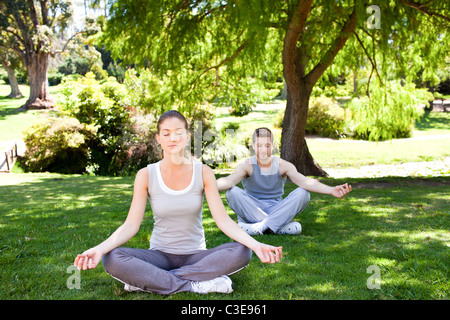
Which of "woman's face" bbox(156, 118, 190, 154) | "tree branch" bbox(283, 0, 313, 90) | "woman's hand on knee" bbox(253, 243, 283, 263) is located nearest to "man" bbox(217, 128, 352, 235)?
"woman's face" bbox(156, 118, 190, 154)

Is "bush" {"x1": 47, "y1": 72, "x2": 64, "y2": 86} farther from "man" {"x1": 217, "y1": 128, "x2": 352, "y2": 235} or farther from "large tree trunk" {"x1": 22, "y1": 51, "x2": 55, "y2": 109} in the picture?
"man" {"x1": 217, "y1": 128, "x2": 352, "y2": 235}

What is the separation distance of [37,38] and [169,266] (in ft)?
95.6

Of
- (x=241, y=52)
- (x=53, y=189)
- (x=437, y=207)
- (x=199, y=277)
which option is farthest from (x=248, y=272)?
(x=241, y=52)

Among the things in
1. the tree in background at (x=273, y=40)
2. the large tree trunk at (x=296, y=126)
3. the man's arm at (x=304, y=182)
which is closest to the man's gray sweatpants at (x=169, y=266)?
the man's arm at (x=304, y=182)

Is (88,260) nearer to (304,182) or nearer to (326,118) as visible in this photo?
(304,182)

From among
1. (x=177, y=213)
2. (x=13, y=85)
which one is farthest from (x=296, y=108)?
(x=13, y=85)

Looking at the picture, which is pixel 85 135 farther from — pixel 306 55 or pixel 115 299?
pixel 115 299

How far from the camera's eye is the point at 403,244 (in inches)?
178

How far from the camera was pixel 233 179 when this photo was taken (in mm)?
5047

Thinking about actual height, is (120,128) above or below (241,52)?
below

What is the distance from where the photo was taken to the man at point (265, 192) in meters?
4.99

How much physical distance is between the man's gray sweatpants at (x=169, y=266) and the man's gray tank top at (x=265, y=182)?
2.04 meters

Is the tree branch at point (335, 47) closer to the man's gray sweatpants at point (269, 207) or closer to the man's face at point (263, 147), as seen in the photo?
the man's face at point (263, 147)

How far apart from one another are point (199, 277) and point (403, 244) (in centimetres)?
237
